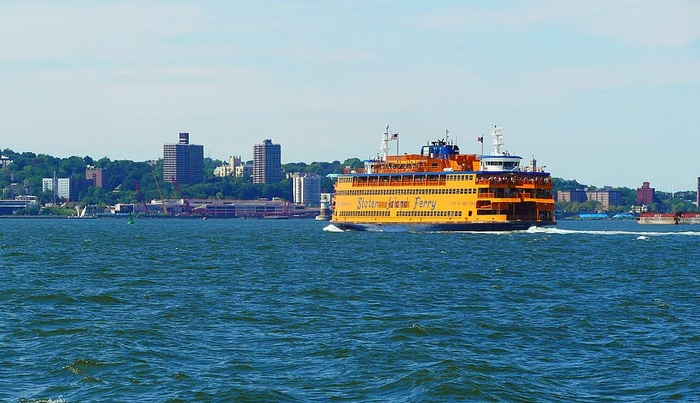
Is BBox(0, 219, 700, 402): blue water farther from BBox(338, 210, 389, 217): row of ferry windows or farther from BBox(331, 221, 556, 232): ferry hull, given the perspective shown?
BBox(338, 210, 389, 217): row of ferry windows

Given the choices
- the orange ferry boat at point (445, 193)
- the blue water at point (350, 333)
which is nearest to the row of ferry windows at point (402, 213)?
the orange ferry boat at point (445, 193)

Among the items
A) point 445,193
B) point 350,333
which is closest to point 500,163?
point 445,193

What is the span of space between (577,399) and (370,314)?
50.2ft

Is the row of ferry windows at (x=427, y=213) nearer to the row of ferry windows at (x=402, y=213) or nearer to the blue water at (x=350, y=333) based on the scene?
the row of ferry windows at (x=402, y=213)

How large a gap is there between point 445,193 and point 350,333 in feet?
275

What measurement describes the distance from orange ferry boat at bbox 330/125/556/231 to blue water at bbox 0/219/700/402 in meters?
46.8

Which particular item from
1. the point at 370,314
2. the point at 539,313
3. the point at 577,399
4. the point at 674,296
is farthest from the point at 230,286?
the point at 577,399

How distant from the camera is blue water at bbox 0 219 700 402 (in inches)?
1120

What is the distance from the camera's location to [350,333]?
1451 inches

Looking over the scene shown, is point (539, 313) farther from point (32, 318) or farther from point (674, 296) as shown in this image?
point (32, 318)

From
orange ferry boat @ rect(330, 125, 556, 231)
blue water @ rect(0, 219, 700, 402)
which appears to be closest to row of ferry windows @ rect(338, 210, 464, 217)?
orange ferry boat @ rect(330, 125, 556, 231)

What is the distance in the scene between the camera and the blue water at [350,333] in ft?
93.3

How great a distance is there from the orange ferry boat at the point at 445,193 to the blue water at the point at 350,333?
46.8 m

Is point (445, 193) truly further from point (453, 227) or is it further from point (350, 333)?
point (350, 333)
